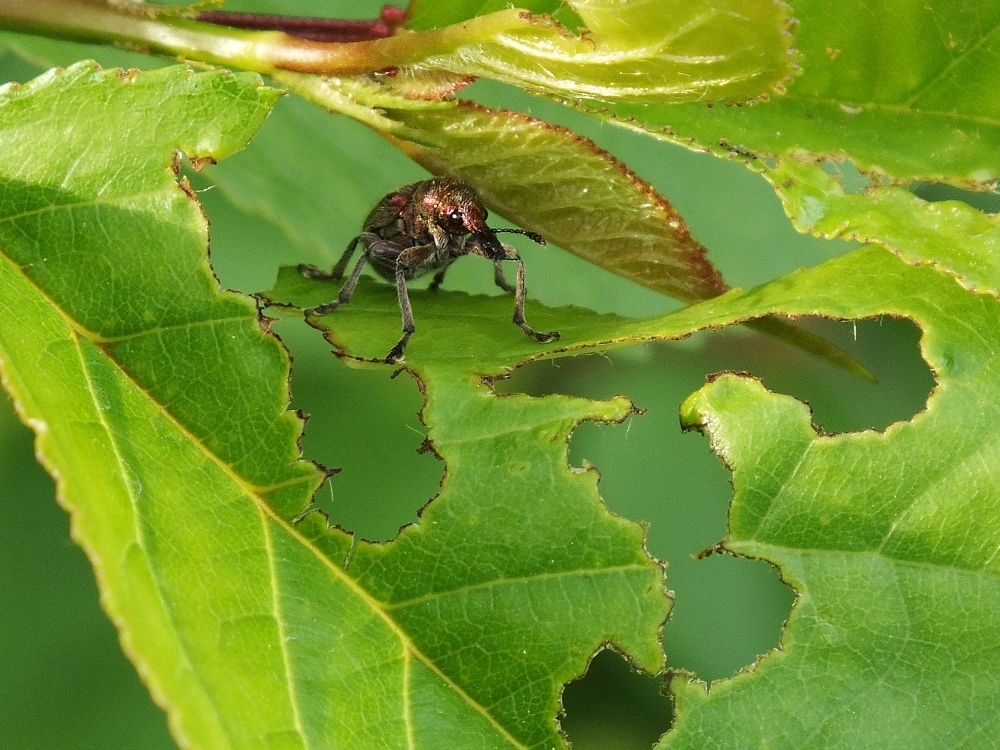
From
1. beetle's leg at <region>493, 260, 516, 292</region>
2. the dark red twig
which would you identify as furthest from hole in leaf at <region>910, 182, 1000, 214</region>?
the dark red twig

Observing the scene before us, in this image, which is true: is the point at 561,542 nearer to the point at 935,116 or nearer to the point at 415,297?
the point at 415,297

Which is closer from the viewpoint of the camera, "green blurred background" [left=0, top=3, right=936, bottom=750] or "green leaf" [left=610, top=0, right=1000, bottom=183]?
"green leaf" [left=610, top=0, right=1000, bottom=183]

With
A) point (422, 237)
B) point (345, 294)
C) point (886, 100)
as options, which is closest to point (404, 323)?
point (345, 294)

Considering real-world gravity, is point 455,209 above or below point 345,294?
above

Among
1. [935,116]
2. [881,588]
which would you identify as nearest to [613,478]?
[935,116]

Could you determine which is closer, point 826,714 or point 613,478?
point 826,714

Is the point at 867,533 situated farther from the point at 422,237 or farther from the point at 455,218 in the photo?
the point at 422,237

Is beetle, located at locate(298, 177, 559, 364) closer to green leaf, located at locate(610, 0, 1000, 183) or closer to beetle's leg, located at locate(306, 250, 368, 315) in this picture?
beetle's leg, located at locate(306, 250, 368, 315)
